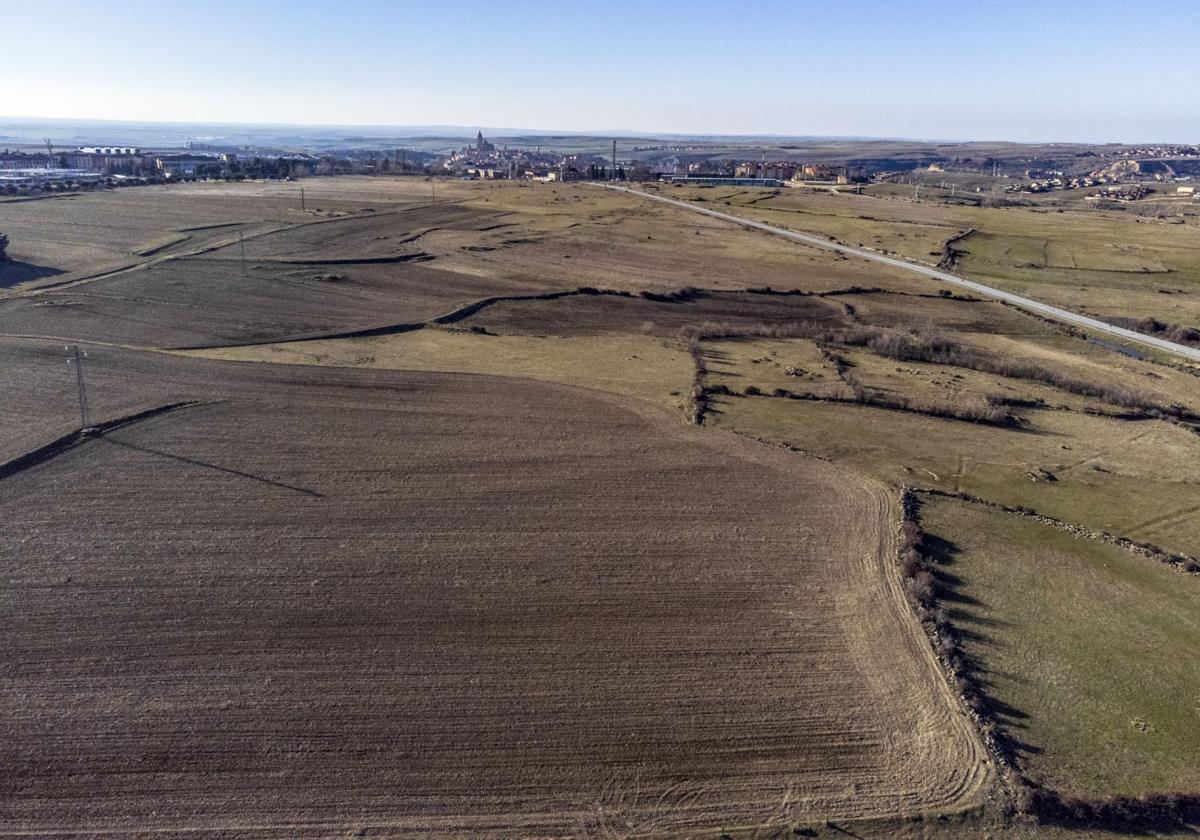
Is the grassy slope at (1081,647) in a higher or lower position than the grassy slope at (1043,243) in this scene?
lower

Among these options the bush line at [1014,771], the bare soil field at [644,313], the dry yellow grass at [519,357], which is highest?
the bare soil field at [644,313]

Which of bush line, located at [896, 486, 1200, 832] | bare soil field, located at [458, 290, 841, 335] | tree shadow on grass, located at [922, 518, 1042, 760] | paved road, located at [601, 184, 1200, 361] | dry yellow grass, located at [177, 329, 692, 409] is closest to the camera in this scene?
bush line, located at [896, 486, 1200, 832]

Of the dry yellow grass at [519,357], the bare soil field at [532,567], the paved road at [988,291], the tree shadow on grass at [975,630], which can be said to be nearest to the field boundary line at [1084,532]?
the bare soil field at [532,567]

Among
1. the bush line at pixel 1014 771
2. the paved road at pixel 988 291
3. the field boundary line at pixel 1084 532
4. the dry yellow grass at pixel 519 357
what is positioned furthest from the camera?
the paved road at pixel 988 291

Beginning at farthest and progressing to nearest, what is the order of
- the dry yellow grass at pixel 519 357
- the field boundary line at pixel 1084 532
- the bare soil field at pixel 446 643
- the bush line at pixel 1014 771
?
the dry yellow grass at pixel 519 357, the field boundary line at pixel 1084 532, the bush line at pixel 1014 771, the bare soil field at pixel 446 643

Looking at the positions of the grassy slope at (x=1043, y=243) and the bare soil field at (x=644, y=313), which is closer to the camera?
the bare soil field at (x=644, y=313)

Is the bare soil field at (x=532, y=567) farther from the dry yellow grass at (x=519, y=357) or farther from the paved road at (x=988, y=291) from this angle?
the paved road at (x=988, y=291)

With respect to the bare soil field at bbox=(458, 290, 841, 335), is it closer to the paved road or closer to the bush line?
the paved road

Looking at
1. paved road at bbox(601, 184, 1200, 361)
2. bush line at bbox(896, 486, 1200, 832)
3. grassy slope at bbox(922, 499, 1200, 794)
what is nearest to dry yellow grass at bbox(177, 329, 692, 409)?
grassy slope at bbox(922, 499, 1200, 794)
